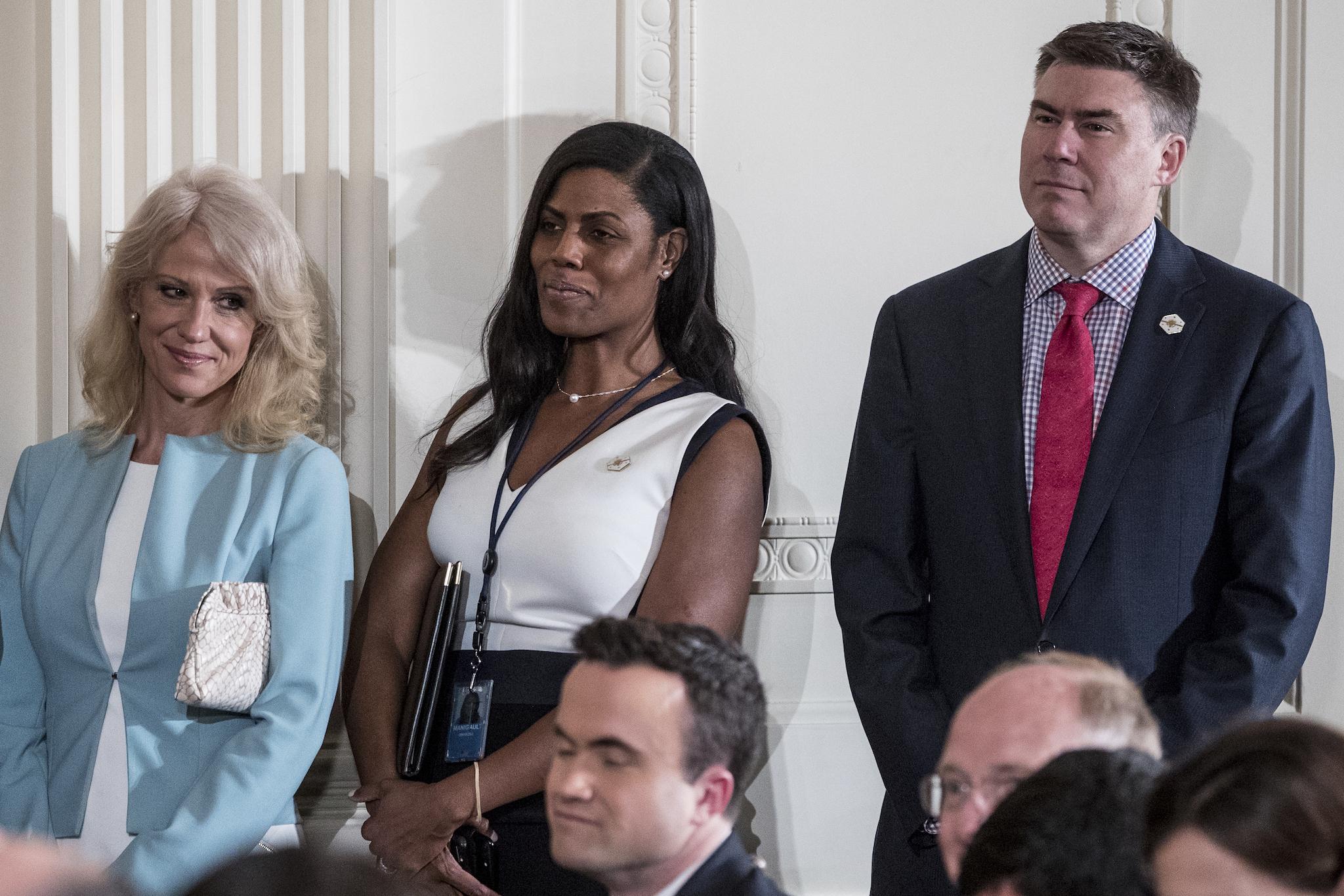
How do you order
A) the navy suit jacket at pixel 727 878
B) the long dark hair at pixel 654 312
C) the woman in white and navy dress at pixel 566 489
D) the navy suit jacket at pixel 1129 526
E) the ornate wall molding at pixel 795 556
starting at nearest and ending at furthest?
the navy suit jacket at pixel 727 878 < the navy suit jacket at pixel 1129 526 < the woman in white and navy dress at pixel 566 489 < the long dark hair at pixel 654 312 < the ornate wall molding at pixel 795 556

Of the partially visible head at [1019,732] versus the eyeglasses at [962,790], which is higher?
the partially visible head at [1019,732]

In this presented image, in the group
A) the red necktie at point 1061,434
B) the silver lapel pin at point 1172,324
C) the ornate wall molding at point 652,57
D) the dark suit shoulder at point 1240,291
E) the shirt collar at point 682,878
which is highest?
the ornate wall molding at point 652,57

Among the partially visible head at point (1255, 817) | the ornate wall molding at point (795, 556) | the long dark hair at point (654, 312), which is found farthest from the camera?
the ornate wall molding at point (795, 556)

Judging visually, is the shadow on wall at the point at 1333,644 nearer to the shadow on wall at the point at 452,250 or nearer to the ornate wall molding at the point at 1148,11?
the ornate wall molding at the point at 1148,11

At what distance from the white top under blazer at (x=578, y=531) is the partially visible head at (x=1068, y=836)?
1.42 meters

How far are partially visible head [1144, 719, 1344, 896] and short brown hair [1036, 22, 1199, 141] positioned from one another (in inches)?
65.5

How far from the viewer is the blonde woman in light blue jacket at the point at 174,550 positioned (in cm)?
240

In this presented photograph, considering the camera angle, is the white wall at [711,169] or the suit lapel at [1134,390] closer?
the suit lapel at [1134,390]

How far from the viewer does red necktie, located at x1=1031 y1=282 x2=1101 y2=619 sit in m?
2.35

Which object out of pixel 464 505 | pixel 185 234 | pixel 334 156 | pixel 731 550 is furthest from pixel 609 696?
pixel 334 156

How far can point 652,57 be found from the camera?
120 inches

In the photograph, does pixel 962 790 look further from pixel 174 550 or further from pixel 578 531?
pixel 174 550

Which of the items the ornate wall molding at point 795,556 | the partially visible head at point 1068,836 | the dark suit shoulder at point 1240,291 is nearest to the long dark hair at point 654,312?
the ornate wall molding at point 795,556

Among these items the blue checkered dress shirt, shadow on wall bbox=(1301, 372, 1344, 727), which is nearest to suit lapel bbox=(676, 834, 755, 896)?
the blue checkered dress shirt
